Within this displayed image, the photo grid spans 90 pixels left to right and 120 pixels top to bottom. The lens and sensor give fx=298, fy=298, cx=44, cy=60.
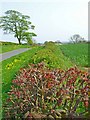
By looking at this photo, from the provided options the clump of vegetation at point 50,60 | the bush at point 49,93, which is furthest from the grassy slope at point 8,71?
the bush at point 49,93

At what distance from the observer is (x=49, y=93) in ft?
11.7

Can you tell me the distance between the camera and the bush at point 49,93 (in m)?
3.51

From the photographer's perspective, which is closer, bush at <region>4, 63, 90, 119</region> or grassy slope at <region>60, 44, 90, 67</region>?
bush at <region>4, 63, 90, 119</region>

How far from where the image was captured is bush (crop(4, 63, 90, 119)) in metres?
3.51

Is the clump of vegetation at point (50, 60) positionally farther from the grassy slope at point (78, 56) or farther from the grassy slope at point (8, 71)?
the grassy slope at point (78, 56)

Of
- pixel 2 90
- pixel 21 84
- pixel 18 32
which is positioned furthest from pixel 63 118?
pixel 18 32

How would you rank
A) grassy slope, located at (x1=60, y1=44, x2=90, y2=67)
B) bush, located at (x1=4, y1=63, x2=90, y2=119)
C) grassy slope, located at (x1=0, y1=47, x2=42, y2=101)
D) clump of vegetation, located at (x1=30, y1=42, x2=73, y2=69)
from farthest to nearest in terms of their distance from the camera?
grassy slope, located at (x1=60, y1=44, x2=90, y2=67), clump of vegetation, located at (x1=30, y1=42, x2=73, y2=69), grassy slope, located at (x1=0, y1=47, x2=42, y2=101), bush, located at (x1=4, y1=63, x2=90, y2=119)

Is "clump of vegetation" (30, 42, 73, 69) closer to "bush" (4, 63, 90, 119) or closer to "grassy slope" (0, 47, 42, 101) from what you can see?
"grassy slope" (0, 47, 42, 101)

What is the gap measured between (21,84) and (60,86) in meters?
0.49

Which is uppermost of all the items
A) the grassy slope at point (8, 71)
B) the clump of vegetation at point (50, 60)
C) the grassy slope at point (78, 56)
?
the clump of vegetation at point (50, 60)

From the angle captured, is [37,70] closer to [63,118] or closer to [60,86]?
[60,86]

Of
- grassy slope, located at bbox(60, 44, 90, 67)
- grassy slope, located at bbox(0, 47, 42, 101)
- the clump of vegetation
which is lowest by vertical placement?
grassy slope, located at bbox(0, 47, 42, 101)

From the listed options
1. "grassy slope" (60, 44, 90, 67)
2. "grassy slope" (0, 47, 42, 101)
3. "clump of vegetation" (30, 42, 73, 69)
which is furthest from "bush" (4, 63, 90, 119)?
"grassy slope" (60, 44, 90, 67)

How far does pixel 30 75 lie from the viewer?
370cm
